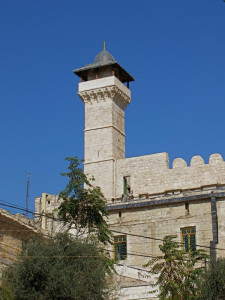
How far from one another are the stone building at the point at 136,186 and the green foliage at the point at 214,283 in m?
3.38

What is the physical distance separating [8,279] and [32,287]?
102 centimetres

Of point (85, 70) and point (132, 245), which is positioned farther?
point (85, 70)

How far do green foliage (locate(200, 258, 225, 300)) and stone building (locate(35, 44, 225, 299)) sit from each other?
3.38m

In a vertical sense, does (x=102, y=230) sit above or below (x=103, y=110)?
below

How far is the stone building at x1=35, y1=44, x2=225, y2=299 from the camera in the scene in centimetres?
3184

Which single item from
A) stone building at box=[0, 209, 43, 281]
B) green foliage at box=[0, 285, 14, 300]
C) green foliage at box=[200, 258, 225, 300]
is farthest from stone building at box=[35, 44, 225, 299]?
green foliage at box=[0, 285, 14, 300]

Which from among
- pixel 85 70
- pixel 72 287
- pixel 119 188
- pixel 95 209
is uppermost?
pixel 85 70

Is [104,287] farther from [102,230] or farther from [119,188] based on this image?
[119,188]

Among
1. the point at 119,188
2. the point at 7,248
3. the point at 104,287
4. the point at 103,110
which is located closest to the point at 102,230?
the point at 7,248

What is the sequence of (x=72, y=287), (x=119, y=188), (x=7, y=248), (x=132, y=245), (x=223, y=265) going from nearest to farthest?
(x=72, y=287), (x=223, y=265), (x=7, y=248), (x=132, y=245), (x=119, y=188)

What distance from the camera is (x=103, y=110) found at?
4269cm

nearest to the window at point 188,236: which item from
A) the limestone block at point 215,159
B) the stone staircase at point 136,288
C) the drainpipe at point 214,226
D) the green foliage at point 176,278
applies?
the drainpipe at point 214,226

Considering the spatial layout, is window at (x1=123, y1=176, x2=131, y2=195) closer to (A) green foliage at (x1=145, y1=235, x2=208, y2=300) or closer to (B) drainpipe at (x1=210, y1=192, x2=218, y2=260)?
(B) drainpipe at (x1=210, y1=192, x2=218, y2=260)

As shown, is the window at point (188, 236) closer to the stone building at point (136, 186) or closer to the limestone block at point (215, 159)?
the stone building at point (136, 186)
